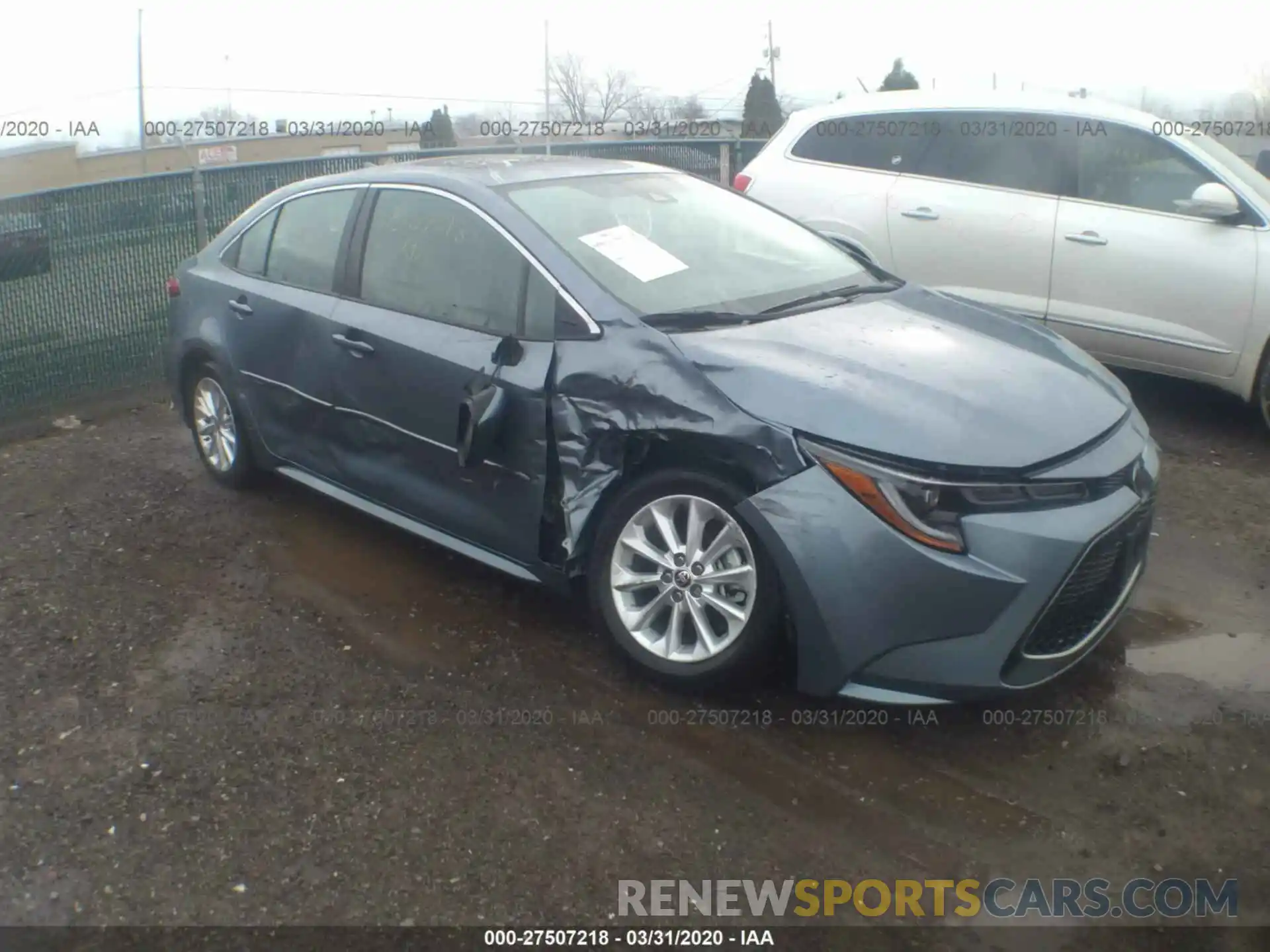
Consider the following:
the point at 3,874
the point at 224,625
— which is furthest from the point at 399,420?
the point at 3,874

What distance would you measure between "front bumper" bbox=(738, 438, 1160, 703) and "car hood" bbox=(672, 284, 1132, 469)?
190 mm

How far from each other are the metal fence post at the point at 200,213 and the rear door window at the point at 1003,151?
480cm

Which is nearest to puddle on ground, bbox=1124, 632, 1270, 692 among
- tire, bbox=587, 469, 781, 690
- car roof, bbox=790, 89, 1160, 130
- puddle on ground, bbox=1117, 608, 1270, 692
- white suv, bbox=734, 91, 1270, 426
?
puddle on ground, bbox=1117, 608, 1270, 692

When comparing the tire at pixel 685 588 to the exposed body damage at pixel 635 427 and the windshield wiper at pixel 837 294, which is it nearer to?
the exposed body damage at pixel 635 427

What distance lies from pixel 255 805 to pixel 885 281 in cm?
297

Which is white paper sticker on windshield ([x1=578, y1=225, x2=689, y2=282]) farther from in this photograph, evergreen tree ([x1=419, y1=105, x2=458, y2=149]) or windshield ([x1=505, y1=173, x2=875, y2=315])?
evergreen tree ([x1=419, y1=105, x2=458, y2=149])

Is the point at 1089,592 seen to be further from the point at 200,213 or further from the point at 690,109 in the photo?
the point at 690,109

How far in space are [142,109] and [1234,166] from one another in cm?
2371

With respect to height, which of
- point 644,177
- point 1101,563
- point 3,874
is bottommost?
point 3,874

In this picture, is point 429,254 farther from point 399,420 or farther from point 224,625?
point 224,625

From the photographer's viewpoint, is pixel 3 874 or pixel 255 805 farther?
pixel 255 805

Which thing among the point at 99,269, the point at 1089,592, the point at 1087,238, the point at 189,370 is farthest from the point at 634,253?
the point at 99,269

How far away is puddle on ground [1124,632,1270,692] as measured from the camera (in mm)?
3689

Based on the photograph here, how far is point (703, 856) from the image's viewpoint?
2922 millimetres
